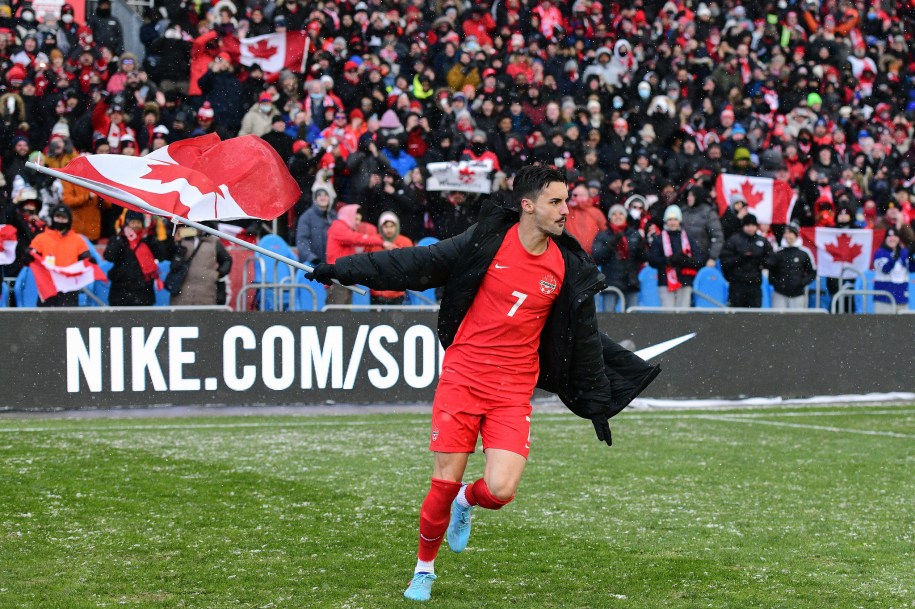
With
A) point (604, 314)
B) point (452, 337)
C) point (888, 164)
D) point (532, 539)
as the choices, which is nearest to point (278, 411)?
point (604, 314)

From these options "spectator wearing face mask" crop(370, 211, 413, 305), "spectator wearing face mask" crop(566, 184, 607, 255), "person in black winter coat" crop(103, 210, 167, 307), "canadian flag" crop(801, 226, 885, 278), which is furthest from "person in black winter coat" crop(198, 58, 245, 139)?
"canadian flag" crop(801, 226, 885, 278)

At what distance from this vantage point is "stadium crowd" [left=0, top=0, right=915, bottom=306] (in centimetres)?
1612

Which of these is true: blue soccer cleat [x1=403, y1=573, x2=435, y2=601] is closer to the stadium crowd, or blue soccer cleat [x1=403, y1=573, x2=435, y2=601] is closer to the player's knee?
the player's knee

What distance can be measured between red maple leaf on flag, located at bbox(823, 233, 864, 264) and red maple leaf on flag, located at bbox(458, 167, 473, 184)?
4950 millimetres

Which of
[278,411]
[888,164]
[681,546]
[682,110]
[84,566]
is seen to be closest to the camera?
[84,566]

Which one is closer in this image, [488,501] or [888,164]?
[488,501]

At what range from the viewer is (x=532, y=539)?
25.3ft

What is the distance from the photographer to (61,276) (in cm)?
1423

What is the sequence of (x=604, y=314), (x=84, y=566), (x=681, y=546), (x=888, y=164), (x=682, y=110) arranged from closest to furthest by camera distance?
(x=84, y=566) < (x=681, y=546) < (x=604, y=314) < (x=682, y=110) < (x=888, y=164)

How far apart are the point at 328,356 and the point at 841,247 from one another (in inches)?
298

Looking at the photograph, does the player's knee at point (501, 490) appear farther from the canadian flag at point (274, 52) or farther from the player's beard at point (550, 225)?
the canadian flag at point (274, 52)

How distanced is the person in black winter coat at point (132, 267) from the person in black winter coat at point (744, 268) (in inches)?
278

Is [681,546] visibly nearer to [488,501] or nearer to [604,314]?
[488,501]

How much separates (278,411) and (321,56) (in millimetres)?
6076
